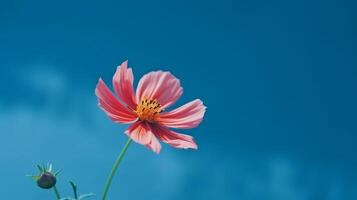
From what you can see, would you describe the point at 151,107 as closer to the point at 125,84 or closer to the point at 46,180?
the point at 125,84

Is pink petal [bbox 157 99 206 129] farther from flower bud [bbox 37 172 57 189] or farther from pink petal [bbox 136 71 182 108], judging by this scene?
flower bud [bbox 37 172 57 189]

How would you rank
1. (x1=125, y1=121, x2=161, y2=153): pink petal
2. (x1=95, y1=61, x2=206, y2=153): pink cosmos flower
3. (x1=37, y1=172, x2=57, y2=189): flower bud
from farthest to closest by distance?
(x1=37, y1=172, x2=57, y2=189): flower bud < (x1=95, y1=61, x2=206, y2=153): pink cosmos flower < (x1=125, y1=121, x2=161, y2=153): pink petal

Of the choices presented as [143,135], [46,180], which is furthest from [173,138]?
[46,180]

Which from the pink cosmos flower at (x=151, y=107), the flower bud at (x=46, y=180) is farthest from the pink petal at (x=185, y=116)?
the flower bud at (x=46, y=180)

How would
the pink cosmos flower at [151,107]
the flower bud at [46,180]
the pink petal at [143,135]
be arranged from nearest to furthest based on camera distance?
the pink petal at [143,135], the pink cosmos flower at [151,107], the flower bud at [46,180]

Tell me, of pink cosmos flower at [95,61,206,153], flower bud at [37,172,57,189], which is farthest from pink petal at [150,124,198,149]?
flower bud at [37,172,57,189]

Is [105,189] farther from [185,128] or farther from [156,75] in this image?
[156,75]

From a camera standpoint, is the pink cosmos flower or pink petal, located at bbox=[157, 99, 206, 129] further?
pink petal, located at bbox=[157, 99, 206, 129]

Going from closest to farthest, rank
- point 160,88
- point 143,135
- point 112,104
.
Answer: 1. point 143,135
2. point 112,104
3. point 160,88

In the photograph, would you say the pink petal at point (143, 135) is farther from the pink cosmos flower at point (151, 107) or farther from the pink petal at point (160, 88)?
the pink petal at point (160, 88)
